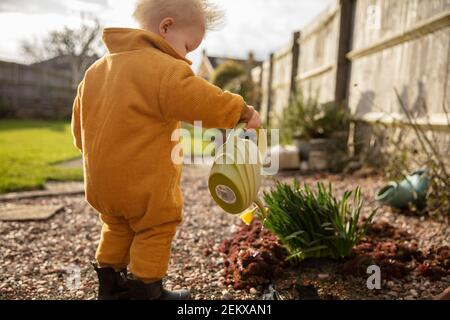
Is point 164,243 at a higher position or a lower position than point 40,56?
lower

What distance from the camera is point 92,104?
1.51m

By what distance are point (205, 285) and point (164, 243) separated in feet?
1.35

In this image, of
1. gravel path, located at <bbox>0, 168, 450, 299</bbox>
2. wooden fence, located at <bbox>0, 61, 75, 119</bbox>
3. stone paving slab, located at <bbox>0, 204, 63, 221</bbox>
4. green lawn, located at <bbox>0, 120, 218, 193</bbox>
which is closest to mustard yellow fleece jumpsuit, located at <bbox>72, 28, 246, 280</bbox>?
gravel path, located at <bbox>0, 168, 450, 299</bbox>

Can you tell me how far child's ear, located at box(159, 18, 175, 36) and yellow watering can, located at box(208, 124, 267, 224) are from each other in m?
0.45

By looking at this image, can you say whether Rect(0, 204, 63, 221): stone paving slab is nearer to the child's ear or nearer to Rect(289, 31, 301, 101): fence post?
the child's ear

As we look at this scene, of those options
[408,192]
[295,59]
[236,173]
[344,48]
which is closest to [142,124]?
[236,173]

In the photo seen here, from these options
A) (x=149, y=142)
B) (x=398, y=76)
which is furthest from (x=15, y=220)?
(x=398, y=76)

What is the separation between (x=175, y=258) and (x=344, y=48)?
4415 millimetres

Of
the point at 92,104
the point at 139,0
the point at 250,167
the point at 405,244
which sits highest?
the point at 139,0

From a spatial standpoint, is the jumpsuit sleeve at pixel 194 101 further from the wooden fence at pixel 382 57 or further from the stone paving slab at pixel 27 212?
the stone paving slab at pixel 27 212

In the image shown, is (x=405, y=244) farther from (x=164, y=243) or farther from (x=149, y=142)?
(x=149, y=142)

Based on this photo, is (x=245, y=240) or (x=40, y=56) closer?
(x=245, y=240)

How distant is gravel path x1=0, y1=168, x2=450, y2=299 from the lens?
1.74 meters
